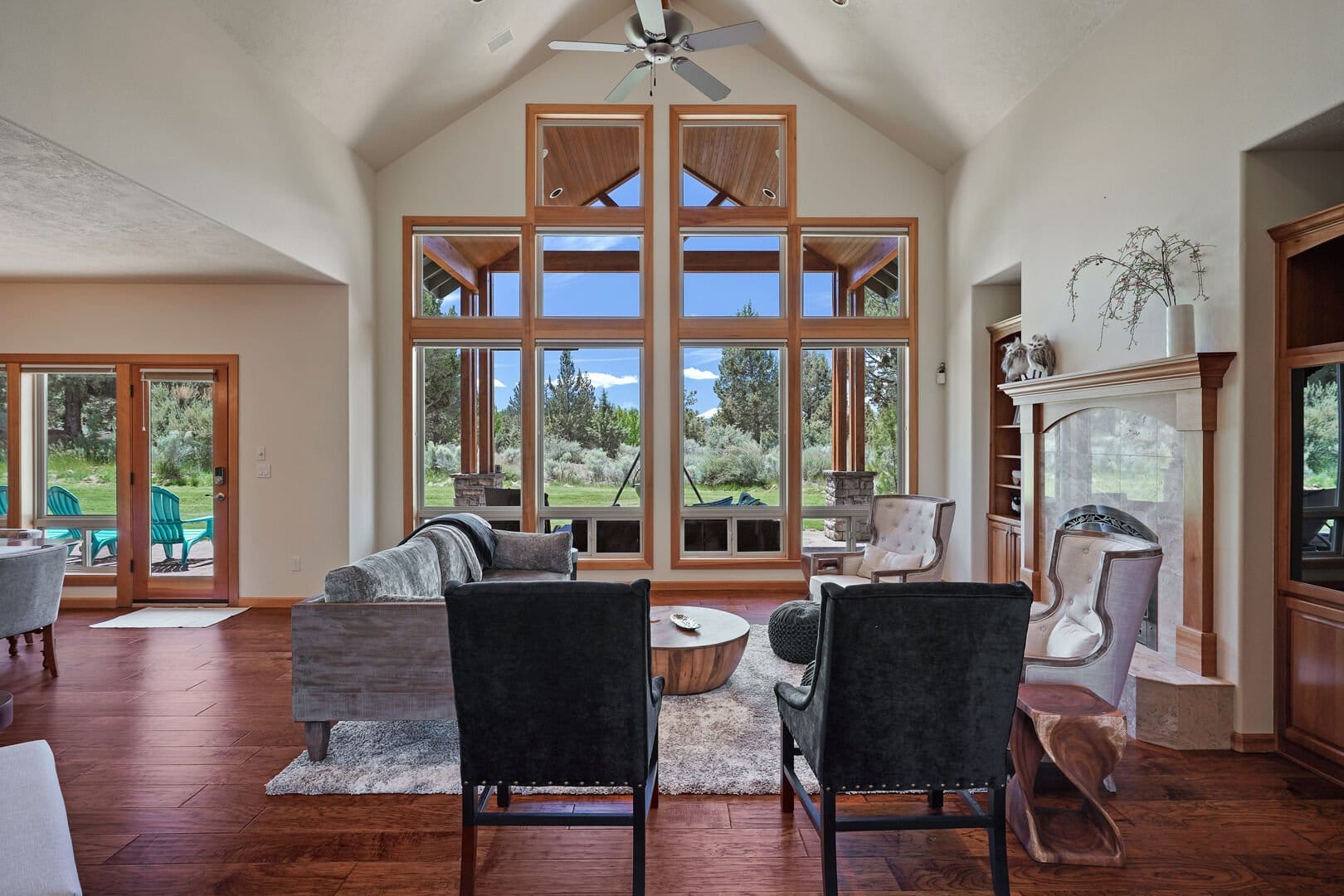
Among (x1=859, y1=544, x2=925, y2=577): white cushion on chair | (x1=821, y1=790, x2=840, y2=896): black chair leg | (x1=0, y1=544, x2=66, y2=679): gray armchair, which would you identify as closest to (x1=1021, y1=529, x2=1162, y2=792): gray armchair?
(x1=821, y1=790, x2=840, y2=896): black chair leg

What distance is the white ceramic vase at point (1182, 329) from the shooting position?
347 centimetres

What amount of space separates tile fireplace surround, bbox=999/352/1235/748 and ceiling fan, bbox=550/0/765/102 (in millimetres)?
2853

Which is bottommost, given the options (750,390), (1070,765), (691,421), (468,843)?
(468,843)

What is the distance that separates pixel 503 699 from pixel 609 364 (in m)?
4.93

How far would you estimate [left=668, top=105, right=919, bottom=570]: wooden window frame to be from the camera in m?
6.66

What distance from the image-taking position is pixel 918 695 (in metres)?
2.05

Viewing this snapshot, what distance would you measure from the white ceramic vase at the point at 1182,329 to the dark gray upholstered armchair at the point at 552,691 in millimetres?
3087

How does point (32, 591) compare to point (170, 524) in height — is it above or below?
below

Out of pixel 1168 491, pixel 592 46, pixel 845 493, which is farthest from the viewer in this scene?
pixel 845 493

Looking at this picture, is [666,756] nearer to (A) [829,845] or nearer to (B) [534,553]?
(A) [829,845]

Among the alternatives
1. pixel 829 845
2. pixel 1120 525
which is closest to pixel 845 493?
pixel 1120 525

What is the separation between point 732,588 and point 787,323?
2.57 meters

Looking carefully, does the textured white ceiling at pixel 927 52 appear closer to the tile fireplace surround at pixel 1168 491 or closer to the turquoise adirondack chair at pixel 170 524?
the tile fireplace surround at pixel 1168 491

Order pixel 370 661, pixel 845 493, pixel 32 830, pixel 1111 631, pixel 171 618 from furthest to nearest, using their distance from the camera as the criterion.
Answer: pixel 845 493 < pixel 171 618 < pixel 370 661 < pixel 1111 631 < pixel 32 830
